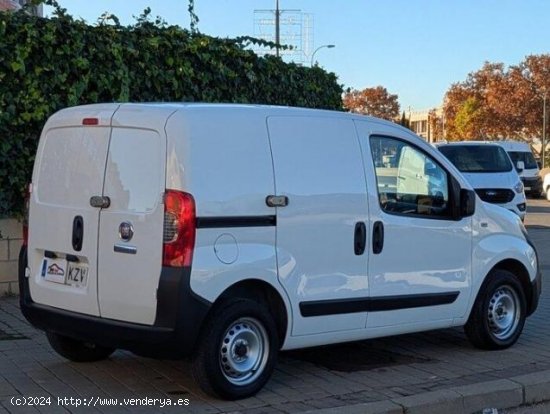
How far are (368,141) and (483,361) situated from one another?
2133 mm

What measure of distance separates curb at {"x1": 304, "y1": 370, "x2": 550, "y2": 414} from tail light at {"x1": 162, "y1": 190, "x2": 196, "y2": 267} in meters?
1.28

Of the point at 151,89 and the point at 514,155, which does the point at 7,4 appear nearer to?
the point at 151,89

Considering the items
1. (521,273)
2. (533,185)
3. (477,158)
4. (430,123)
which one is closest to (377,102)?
(430,123)

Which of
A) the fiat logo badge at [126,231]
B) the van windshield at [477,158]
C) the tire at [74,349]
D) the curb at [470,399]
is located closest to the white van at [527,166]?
the van windshield at [477,158]

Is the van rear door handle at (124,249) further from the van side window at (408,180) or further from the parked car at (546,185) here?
the parked car at (546,185)

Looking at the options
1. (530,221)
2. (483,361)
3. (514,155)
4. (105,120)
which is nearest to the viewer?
(105,120)

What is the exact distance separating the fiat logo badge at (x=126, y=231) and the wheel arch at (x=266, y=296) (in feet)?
2.41

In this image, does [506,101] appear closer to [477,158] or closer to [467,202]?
[477,158]

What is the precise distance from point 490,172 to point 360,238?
36.2ft

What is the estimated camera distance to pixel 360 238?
616 cm

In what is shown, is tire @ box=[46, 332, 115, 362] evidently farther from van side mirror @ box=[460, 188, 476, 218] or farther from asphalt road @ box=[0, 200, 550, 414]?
van side mirror @ box=[460, 188, 476, 218]

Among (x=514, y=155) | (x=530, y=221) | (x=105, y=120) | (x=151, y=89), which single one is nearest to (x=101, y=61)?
(x=151, y=89)

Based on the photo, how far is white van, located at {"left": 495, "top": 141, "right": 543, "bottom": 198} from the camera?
3249 centimetres

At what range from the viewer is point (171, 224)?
515 centimetres
